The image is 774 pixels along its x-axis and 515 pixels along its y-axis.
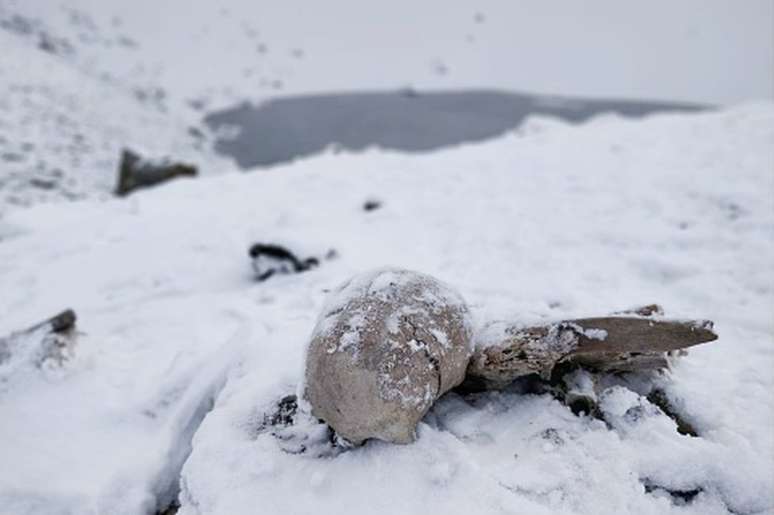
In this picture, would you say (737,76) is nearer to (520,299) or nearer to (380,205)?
(380,205)

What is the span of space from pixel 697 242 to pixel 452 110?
9.07 m

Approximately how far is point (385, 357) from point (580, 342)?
820 millimetres

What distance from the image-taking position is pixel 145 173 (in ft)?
22.6

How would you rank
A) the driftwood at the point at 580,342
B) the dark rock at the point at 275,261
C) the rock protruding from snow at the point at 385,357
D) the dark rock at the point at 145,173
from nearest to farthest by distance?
the rock protruding from snow at the point at 385,357 < the driftwood at the point at 580,342 < the dark rock at the point at 275,261 < the dark rock at the point at 145,173

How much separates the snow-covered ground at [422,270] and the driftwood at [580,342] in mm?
114

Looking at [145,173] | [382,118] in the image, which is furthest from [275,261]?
[382,118]

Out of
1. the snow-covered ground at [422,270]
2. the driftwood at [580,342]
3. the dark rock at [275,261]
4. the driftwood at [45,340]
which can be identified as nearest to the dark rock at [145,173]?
the snow-covered ground at [422,270]

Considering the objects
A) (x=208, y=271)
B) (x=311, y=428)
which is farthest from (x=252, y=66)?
(x=311, y=428)

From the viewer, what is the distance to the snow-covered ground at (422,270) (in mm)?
1976

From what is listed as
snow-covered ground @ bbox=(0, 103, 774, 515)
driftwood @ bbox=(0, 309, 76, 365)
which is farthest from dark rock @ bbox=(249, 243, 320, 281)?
driftwood @ bbox=(0, 309, 76, 365)

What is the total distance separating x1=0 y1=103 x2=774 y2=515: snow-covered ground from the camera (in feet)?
6.48

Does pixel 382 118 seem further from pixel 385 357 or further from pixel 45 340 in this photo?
pixel 385 357

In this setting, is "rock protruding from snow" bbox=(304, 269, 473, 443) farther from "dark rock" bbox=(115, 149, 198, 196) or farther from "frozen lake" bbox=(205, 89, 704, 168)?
"frozen lake" bbox=(205, 89, 704, 168)

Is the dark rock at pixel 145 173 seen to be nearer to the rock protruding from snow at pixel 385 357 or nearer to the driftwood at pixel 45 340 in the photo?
the driftwood at pixel 45 340
